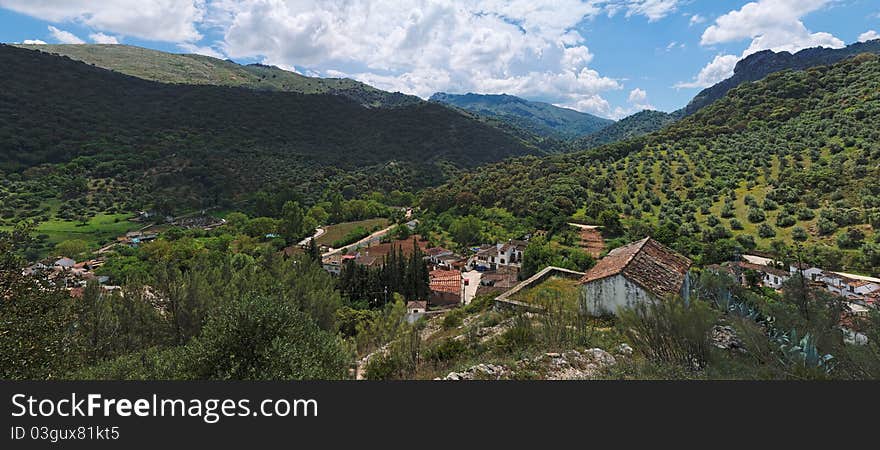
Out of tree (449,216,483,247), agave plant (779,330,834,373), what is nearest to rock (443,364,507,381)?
agave plant (779,330,834,373)

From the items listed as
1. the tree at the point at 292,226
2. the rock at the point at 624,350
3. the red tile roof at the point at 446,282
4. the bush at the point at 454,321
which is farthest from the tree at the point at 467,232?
the rock at the point at 624,350

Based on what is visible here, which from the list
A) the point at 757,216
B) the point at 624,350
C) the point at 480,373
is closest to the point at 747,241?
the point at 757,216

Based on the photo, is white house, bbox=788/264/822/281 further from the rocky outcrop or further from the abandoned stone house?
the rocky outcrop

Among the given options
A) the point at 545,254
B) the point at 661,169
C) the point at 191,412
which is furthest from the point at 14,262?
the point at 661,169

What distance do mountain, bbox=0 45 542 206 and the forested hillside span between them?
50.6m

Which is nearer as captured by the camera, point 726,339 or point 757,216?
point 726,339

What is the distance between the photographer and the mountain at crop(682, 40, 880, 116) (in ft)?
544

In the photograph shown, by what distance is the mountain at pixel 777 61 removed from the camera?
544 ft

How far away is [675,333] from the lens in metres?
8.67

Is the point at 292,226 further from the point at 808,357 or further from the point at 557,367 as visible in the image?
the point at 808,357

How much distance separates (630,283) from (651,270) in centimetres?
170

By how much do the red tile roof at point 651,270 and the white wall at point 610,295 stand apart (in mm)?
169

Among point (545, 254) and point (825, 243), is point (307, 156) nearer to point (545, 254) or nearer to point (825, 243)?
point (545, 254)

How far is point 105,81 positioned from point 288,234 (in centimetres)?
14000
